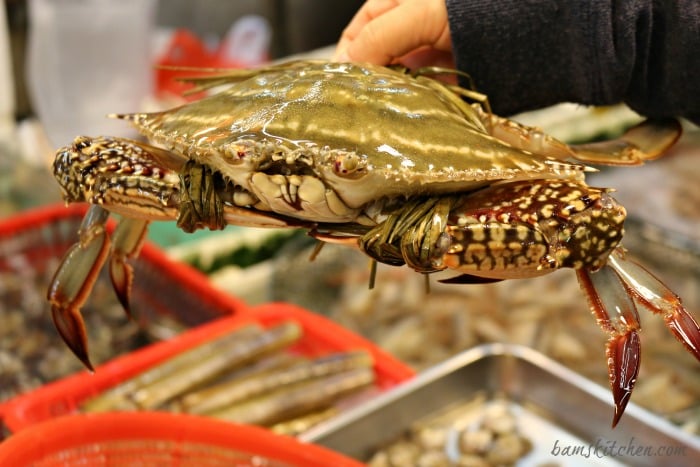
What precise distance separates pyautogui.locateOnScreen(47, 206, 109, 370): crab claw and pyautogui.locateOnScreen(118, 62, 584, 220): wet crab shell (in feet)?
0.80

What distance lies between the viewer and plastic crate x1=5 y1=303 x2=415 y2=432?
197 centimetres

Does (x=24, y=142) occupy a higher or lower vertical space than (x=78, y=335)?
lower

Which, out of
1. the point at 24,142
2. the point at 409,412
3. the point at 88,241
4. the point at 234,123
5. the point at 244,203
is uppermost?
the point at 234,123

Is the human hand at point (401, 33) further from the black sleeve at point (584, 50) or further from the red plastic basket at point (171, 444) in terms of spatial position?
the red plastic basket at point (171, 444)

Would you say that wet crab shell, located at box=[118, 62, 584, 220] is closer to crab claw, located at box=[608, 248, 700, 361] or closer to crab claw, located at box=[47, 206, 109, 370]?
crab claw, located at box=[608, 248, 700, 361]

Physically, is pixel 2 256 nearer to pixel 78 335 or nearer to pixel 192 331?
pixel 192 331

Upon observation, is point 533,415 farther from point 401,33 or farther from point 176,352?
point 401,33

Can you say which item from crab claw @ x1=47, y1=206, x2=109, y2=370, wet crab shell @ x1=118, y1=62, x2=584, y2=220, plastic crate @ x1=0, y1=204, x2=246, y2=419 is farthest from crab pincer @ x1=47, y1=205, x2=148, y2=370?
plastic crate @ x1=0, y1=204, x2=246, y2=419

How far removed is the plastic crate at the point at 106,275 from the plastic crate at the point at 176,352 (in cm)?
10

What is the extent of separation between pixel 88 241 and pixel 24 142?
238 cm

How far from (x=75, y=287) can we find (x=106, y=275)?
1.59 m

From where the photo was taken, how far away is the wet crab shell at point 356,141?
3.41ft

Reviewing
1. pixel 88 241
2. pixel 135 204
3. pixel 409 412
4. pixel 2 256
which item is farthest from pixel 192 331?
pixel 135 204

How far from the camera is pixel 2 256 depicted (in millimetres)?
2783
